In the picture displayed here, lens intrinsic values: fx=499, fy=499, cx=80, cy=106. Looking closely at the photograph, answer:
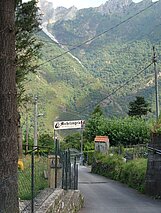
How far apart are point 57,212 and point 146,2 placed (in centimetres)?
15267

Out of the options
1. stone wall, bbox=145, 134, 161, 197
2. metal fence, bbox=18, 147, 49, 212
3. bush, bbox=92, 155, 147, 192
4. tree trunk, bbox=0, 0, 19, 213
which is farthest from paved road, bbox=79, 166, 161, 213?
tree trunk, bbox=0, 0, 19, 213

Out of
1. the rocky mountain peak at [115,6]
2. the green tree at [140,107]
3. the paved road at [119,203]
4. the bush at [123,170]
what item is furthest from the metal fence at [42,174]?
the rocky mountain peak at [115,6]

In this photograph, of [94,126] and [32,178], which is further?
[94,126]

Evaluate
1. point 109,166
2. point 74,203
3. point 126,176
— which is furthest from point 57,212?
point 109,166

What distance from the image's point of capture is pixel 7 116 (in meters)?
5.50

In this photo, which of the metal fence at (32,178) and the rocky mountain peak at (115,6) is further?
the rocky mountain peak at (115,6)

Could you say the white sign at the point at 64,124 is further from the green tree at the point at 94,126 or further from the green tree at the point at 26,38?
the green tree at the point at 94,126

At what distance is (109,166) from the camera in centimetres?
3238

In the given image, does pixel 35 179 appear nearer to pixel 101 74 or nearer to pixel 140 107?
pixel 140 107

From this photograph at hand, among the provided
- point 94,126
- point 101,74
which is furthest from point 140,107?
point 101,74

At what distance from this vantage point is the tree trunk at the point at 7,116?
545cm

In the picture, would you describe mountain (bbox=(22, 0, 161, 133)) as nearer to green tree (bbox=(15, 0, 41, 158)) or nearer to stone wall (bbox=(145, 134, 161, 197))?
green tree (bbox=(15, 0, 41, 158))

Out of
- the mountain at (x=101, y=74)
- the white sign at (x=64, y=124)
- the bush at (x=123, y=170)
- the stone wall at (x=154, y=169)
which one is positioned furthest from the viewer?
the mountain at (x=101, y=74)

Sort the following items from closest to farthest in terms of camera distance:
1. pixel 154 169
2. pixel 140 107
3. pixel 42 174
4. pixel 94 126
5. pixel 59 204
Result: pixel 59 204
pixel 42 174
pixel 154 169
pixel 94 126
pixel 140 107
